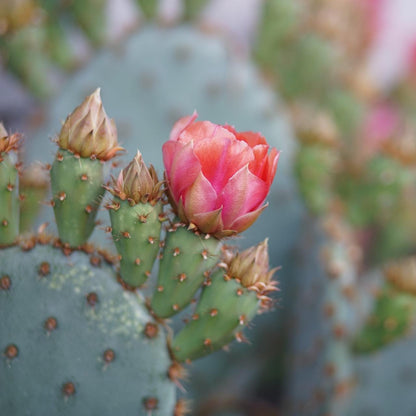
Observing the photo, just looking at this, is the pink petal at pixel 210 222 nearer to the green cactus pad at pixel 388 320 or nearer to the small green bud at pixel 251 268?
the small green bud at pixel 251 268

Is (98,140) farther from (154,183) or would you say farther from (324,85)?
(324,85)

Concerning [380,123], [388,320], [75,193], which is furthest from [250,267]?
[380,123]

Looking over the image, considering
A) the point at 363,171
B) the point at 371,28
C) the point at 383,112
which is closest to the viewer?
the point at 363,171

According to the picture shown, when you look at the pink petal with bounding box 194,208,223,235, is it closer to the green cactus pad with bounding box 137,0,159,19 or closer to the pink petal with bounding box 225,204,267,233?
the pink petal with bounding box 225,204,267,233

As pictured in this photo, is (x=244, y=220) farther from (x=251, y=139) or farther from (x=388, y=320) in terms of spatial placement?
(x=388, y=320)

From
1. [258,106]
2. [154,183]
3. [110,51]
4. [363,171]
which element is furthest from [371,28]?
[154,183]

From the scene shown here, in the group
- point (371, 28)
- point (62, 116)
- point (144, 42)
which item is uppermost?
point (371, 28)
